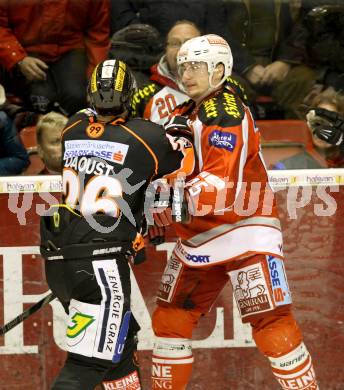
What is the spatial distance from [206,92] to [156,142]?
481 millimetres

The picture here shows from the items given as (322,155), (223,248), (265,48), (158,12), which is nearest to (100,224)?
(223,248)

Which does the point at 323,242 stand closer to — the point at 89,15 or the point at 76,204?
the point at 76,204

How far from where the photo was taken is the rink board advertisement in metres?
5.11

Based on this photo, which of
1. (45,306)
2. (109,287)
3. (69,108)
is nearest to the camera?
(109,287)

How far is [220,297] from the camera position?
17.2 feet

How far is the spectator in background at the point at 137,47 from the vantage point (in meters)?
6.18

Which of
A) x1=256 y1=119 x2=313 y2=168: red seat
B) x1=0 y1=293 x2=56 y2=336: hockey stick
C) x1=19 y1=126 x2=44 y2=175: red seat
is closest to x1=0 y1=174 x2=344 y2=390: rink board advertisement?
x1=0 y1=293 x2=56 y2=336: hockey stick

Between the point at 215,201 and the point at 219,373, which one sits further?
the point at 219,373

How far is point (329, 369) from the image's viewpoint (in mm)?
5285

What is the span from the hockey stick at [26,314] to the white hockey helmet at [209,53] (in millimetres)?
1159

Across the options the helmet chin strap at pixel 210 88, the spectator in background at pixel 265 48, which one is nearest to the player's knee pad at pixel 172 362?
the helmet chin strap at pixel 210 88

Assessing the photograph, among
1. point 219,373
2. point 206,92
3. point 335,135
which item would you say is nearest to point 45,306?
point 219,373

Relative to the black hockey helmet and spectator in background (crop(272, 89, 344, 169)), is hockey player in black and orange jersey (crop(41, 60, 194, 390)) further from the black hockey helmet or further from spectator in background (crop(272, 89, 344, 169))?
spectator in background (crop(272, 89, 344, 169))

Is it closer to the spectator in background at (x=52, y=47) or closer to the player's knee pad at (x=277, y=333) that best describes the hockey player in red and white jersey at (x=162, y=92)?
the spectator in background at (x=52, y=47)
